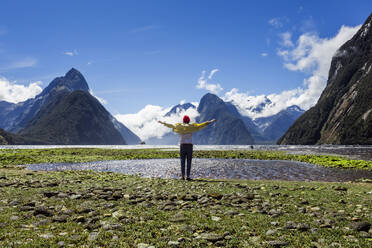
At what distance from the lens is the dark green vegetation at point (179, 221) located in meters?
6.83

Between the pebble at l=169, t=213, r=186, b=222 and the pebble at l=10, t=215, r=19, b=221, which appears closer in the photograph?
the pebble at l=10, t=215, r=19, b=221

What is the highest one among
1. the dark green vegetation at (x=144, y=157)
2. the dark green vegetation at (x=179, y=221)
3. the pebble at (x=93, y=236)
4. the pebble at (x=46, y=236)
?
the pebble at (x=46, y=236)

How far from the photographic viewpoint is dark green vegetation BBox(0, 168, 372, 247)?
269 inches

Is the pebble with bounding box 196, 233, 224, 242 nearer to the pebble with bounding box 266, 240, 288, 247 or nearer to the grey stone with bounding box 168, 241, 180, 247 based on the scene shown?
the grey stone with bounding box 168, 241, 180, 247

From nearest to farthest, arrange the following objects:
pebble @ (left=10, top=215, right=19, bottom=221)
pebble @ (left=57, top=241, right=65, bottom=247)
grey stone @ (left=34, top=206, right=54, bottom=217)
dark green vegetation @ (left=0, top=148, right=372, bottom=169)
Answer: pebble @ (left=57, top=241, right=65, bottom=247), pebble @ (left=10, top=215, right=19, bottom=221), grey stone @ (left=34, top=206, right=54, bottom=217), dark green vegetation @ (left=0, top=148, right=372, bottom=169)

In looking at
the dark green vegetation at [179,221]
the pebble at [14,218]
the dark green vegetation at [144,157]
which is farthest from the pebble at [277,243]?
the dark green vegetation at [144,157]

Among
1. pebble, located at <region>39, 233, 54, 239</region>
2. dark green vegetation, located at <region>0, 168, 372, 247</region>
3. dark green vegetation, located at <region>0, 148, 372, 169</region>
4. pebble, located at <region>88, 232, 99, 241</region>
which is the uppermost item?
pebble, located at <region>39, 233, 54, 239</region>

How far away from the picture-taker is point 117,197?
39.8 feet

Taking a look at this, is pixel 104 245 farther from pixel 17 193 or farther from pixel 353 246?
pixel 17 193

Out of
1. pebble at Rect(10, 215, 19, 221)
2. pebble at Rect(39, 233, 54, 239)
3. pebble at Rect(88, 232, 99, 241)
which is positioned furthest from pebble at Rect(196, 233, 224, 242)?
pebble at Rect(10, 215, 19, 221)

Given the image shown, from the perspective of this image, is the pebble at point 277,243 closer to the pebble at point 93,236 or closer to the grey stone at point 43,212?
the pebble at point 93,236

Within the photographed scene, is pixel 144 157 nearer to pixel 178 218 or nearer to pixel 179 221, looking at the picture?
pixel 178 218

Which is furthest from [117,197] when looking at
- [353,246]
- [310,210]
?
[353,246]

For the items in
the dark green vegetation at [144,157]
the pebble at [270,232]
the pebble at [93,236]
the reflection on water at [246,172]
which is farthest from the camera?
the dark green vegetation at [144,157]
